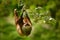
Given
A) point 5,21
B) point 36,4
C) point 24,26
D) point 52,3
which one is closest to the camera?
point 24,26

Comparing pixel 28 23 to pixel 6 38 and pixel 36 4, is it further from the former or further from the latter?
pixel 6 38

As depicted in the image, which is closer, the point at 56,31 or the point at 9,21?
the point at 56,31

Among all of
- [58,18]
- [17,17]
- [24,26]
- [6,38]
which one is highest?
[58,18]

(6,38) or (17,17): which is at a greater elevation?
(6,38)

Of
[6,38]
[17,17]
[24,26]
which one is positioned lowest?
[24,26]

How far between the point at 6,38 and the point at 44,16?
1.75 m

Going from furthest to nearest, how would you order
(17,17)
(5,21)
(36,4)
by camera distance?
(5,21), (36,4), (17,17)

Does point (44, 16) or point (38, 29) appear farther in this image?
point (38, 29)

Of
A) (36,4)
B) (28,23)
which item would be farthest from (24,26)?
(36,4)

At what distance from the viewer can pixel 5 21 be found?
4.16 metres

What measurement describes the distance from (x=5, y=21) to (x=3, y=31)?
0.38 metres

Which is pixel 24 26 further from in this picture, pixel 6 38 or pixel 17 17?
pixel 6 38

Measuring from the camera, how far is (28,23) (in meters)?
1.78

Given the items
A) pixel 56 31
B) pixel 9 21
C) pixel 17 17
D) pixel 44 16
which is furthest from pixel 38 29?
pixel 17 17
